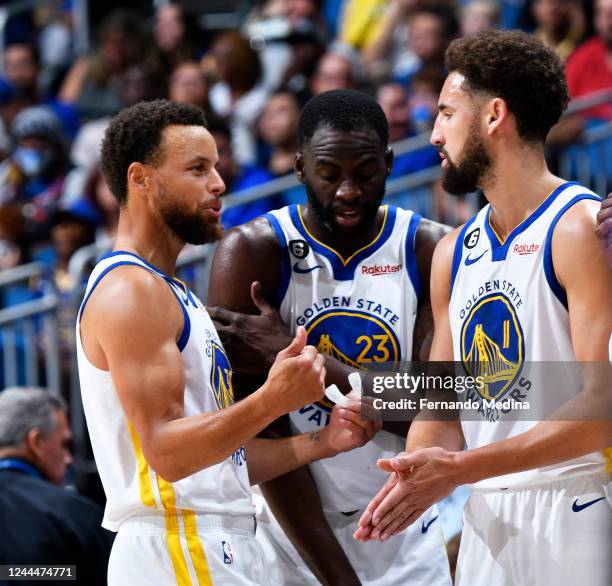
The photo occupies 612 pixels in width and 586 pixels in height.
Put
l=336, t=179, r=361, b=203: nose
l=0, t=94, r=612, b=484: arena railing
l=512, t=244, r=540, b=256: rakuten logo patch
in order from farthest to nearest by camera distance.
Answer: l=0, t=94, r=612, b=484: arena railing → l=336, t=179, r=361, b=203: nose → l=512, t=244, r=540, b=256: rakuten logo patch

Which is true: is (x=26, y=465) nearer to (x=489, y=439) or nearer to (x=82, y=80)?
(x=489, y=439)

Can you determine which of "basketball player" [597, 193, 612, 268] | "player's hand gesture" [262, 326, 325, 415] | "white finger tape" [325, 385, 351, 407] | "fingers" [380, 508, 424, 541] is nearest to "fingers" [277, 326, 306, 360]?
"player's hand gesture" [262, 326, 325, 415]

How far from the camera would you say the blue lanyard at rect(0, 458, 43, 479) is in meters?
5.22

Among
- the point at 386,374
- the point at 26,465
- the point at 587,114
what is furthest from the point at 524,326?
the point at 587,114

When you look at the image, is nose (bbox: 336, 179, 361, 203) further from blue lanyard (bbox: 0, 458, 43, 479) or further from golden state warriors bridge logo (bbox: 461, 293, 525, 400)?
blue lanyard (bbox: 0, 458, 43, 479)

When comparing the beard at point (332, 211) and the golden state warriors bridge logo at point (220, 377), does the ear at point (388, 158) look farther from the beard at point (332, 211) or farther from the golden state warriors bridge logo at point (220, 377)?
the golden state warriors bridge logo at point (220, 377)

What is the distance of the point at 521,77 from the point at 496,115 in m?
0.14

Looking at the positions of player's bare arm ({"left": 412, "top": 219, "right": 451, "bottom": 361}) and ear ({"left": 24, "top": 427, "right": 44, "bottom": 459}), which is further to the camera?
ear ({"left": 24, "top": 427, "right": 44, "bottom": 459})

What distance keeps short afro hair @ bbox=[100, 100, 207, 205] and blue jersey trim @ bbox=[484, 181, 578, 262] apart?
1.07 m

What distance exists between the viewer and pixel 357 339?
12.9 ft

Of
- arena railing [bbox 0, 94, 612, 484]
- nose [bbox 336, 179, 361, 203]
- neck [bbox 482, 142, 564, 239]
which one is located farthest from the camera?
arena railing [bbox 0, 94, 612, 484]

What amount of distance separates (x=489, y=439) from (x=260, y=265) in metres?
1.01

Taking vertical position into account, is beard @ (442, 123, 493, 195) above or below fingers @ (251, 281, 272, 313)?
above

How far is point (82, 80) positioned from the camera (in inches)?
451
